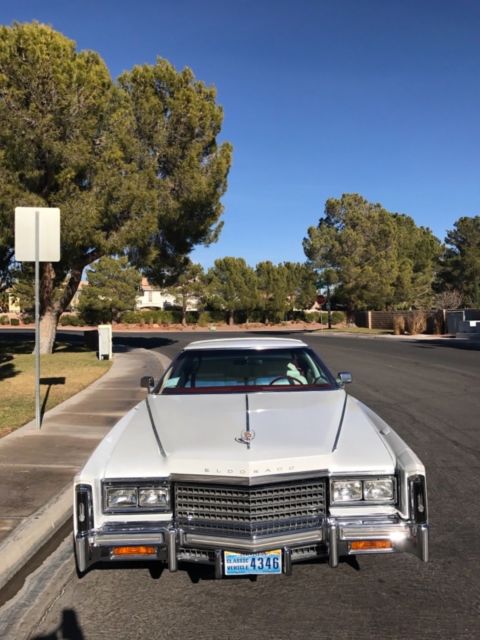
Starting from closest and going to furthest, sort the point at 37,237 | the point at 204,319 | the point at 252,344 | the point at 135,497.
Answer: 1. the point at 135,497
2. the point at 252,344
3. the point at 37,237
4. the point at 204,319

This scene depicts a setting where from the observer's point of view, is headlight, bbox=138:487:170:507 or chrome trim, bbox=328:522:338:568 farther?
headlight, bbox=138:487:170:507

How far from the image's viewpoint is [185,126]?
23719mm

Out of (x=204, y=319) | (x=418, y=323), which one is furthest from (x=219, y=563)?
(x=204, y=319)

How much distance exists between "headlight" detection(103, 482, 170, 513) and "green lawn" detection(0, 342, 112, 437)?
17.7 ft

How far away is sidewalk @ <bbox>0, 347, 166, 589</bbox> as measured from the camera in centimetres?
464

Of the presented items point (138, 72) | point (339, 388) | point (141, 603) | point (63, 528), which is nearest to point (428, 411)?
point (339, 388)

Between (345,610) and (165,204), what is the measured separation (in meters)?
20.8

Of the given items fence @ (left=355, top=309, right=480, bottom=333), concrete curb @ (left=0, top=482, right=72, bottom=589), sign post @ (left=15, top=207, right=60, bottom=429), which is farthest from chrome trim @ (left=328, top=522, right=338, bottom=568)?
fence @ (left=355, top=309, right=480, bottom=333)

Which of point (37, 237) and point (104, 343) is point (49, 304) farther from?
point (37, 237)

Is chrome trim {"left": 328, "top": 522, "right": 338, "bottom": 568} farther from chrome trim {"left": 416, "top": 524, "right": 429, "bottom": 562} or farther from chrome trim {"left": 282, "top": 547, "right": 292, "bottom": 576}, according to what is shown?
chrome trim {"left": 416, "top": 524, "right": 429, "bottom": 562}

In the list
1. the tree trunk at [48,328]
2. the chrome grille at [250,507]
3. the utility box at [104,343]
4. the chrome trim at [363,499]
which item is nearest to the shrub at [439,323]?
the utility box at [104,343]

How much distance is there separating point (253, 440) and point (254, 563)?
70 centimetres

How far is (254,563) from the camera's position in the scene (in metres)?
3.35

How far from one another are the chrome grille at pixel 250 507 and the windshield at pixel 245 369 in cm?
180
